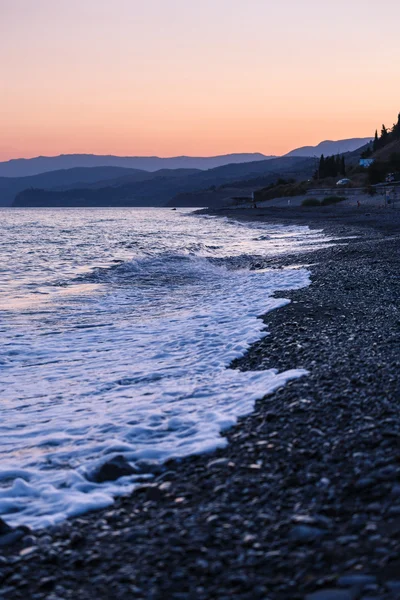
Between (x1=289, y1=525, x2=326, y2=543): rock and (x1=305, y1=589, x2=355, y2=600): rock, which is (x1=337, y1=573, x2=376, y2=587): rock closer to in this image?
(x1=305, y1=589, x2=355, y2=600): rock

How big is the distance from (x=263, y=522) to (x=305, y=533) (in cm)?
30

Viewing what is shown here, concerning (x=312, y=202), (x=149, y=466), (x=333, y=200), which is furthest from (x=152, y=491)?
(x=312, y=202)

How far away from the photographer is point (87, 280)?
63.9 ft

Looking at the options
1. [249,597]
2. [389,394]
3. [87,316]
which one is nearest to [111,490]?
[249,597]

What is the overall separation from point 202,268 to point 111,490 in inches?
742

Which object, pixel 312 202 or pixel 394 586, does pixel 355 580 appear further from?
pixel 312 202

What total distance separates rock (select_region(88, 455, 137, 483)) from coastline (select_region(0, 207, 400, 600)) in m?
0.33

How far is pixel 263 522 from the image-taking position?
3.54 m

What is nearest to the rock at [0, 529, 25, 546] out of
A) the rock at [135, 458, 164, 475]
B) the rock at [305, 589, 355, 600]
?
the rock at [135, 458, 164, 475]

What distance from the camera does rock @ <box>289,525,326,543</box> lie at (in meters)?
3.29

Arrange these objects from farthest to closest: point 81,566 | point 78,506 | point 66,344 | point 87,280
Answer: point 87,280 < point 66,344 < point 78,506 < point 81,566

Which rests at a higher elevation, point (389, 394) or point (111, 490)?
point (389, 394)

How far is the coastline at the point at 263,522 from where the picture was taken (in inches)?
120

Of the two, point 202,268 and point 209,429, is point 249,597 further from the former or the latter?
point 202,268
